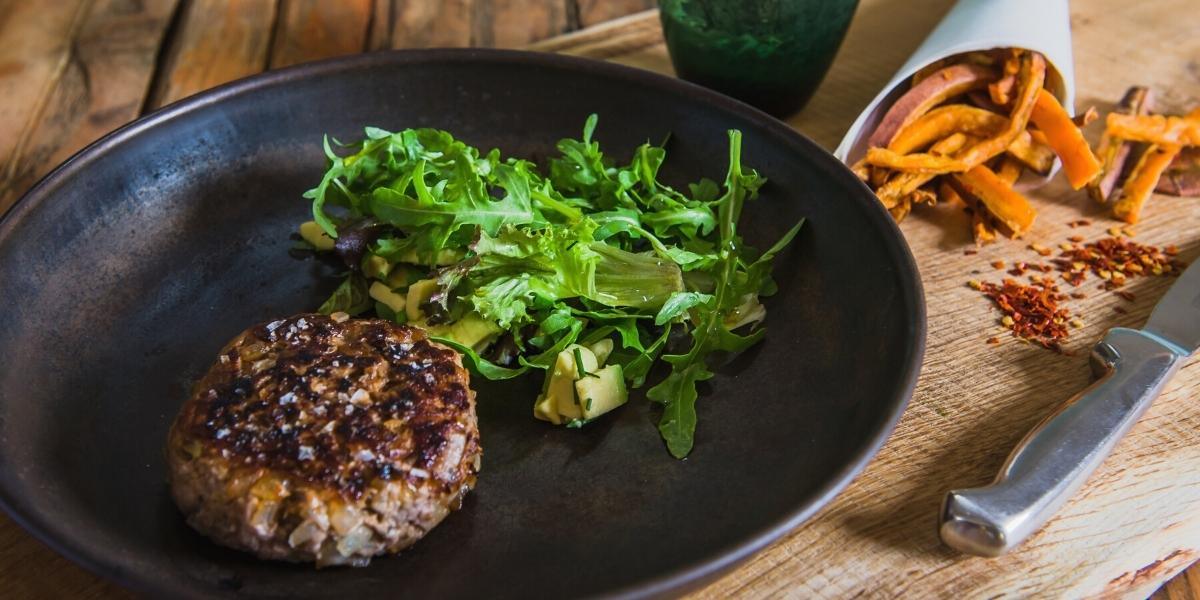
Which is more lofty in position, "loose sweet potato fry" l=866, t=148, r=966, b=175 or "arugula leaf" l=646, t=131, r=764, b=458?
"loose sweet potato fry" l=866, t=148, r=966, b=175

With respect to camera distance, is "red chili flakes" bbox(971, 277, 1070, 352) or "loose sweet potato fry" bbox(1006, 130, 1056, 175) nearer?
"red chili flakes" bbox(971, 277, 1070, 352)

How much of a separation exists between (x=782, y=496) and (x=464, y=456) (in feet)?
1.92

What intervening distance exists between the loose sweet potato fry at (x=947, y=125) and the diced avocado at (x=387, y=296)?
1.45 m

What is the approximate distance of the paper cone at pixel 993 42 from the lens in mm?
2889

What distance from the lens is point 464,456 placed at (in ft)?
6.25

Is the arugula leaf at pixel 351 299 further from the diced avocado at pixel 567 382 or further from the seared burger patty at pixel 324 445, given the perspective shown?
the diced avocado at pixel 567 382

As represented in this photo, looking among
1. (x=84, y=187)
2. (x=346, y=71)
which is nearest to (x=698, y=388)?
(x=346, y=71)

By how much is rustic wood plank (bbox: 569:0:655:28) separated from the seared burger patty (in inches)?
91.3

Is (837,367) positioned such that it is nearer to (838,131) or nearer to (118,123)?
(838,131)

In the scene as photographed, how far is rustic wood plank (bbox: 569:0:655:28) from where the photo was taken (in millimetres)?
4047

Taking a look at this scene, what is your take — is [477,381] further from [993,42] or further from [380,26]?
[380,26]

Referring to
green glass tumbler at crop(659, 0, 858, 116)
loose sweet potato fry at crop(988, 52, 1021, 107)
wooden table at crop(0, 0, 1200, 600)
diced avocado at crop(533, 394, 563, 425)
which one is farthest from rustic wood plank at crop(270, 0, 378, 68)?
loose sweet potato fry at crop(988, 52, 1021, 107)

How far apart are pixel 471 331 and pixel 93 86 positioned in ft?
7.09

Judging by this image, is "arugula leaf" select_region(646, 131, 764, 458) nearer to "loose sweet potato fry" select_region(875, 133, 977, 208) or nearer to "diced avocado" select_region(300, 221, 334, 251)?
"loose sweet potato fry" select_region(875, 133, 977, 208)
